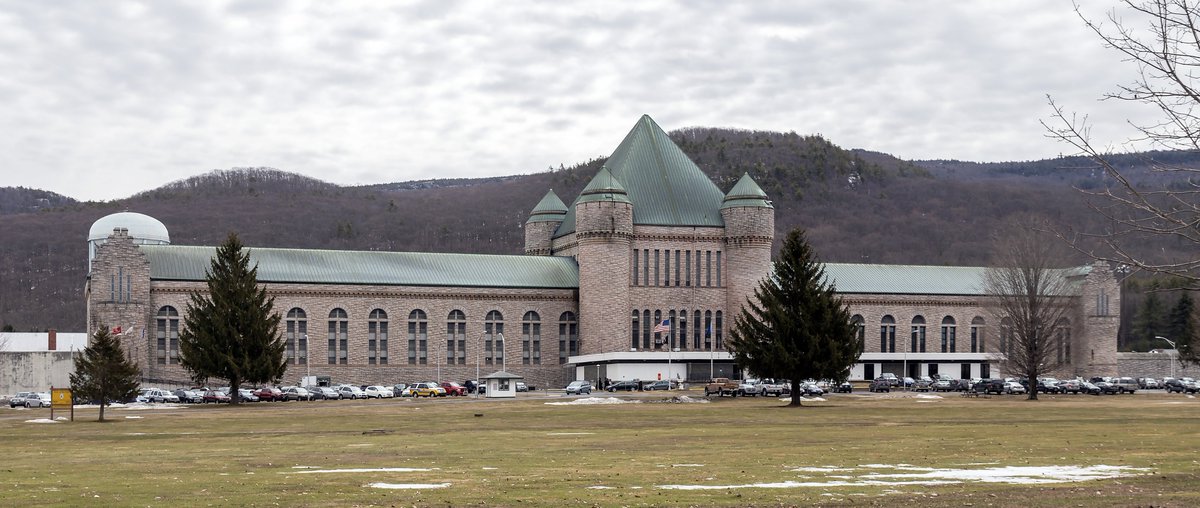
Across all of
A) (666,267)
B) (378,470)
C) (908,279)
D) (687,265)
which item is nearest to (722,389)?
(666,267)

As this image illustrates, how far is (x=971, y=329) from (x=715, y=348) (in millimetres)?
26962

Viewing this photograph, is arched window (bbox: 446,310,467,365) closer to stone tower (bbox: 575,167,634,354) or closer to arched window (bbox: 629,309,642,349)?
stone tower (bbox: 575,167,634,354)

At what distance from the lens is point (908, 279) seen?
125188 mm

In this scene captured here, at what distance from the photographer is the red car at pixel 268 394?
3543 inches

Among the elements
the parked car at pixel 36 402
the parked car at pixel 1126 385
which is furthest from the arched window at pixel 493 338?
the parked car at pixel 1126 385

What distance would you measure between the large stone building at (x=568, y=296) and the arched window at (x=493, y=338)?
12cm

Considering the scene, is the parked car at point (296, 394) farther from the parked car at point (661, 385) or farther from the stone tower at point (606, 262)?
the stone tower at point (606, 262)

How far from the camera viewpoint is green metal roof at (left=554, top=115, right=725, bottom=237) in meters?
115

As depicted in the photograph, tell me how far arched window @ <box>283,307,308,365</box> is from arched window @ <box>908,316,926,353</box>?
53879 mm

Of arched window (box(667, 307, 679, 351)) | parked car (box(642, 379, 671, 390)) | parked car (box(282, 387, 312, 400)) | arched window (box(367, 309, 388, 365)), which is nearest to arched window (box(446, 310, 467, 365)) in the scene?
arched window (box(367, 309, 388, 365))

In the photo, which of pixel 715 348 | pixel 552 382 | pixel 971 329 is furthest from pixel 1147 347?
pixel 552 382

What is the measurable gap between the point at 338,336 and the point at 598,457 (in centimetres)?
7687

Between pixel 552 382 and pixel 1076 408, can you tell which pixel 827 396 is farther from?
pixel 552 382

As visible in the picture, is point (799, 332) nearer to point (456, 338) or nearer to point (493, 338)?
point (493, 338)
